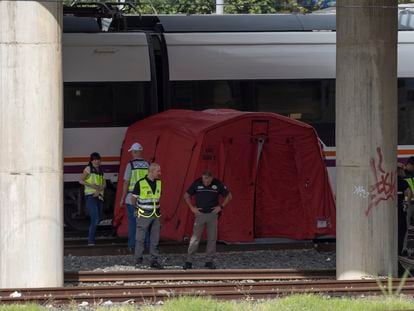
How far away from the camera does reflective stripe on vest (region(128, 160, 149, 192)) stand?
1622cm

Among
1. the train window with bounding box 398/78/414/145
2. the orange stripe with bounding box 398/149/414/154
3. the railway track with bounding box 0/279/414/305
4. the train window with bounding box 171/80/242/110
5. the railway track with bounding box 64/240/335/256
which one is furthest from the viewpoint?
the train window with bounding box 398/78/414/145

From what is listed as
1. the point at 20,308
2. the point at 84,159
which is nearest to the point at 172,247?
the point at 84,159

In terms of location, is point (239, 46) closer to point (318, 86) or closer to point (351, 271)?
point (318, 86)

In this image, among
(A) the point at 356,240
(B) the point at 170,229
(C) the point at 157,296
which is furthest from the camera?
(B) the point at 170,229

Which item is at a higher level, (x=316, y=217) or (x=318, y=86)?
(x=318, y=86)

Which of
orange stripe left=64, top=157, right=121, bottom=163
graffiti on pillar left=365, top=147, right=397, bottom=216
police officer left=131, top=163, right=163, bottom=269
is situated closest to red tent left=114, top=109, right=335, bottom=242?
orange stripe left=64, top=157, right=121, bottom=163

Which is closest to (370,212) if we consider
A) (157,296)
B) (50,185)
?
(157,296)

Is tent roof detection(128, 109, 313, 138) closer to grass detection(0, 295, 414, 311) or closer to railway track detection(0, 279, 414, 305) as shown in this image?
railway track detection(0, 279, 414, 305)

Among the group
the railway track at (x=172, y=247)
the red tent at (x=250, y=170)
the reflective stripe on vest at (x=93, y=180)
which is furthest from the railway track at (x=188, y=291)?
the reflective stripe on vest at (x=93, y=180)

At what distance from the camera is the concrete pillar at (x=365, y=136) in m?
14.1

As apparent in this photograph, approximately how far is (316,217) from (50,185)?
6.49 m

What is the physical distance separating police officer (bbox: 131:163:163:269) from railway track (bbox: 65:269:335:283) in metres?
0.97

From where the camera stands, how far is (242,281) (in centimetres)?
1418

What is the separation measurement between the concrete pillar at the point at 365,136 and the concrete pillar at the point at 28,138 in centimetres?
420
